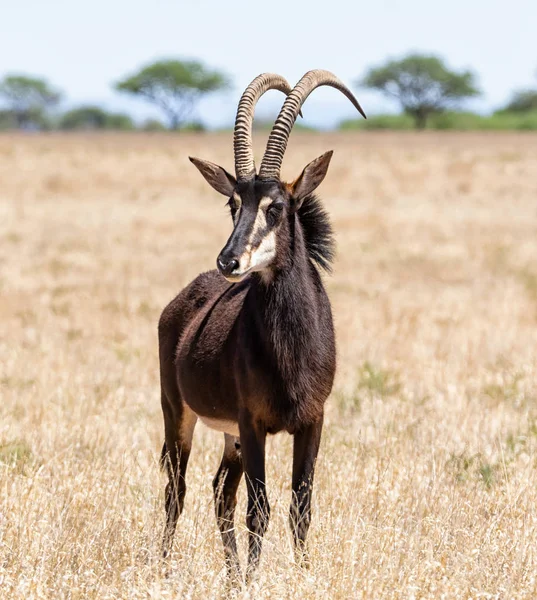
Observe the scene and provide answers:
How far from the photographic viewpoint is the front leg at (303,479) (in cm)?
543

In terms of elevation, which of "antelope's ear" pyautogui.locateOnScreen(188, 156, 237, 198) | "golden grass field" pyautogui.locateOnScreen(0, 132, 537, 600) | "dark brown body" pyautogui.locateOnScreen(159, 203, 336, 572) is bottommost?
"golden grass field" pyautogui.locateOnScreen(0, 132, 537, 600)

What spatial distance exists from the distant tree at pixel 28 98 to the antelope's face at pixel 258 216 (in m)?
98.6

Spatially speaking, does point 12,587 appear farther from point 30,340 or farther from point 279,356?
point 30,340

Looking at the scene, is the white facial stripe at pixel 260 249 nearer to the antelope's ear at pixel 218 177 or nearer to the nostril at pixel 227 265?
the nostril at pixel 227 265

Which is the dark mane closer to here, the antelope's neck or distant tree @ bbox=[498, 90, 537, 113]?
the antelope's neck

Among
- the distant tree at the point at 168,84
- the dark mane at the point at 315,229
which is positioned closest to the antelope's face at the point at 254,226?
the dark mane at the point at 315,229

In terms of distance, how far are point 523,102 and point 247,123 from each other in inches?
3728

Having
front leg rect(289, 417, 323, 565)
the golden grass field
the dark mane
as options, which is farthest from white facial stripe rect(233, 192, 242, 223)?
the golden grass field

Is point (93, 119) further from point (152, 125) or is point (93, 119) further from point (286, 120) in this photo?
point (286, 120)

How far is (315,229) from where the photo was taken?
19.9 feet

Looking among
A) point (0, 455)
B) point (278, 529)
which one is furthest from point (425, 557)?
point (0, 455)

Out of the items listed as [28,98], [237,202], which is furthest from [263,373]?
[28,98]

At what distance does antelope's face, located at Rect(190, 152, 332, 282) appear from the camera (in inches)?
202

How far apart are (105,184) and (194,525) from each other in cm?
3362
